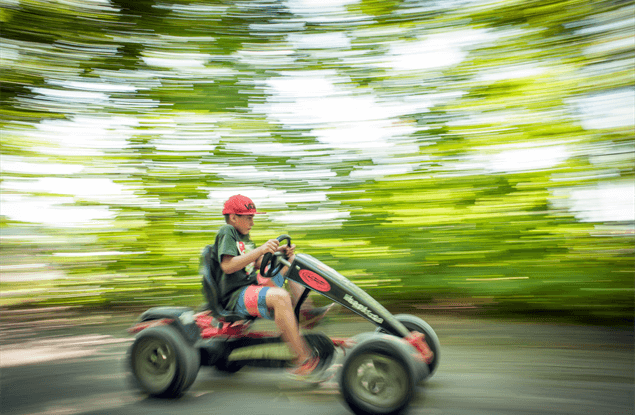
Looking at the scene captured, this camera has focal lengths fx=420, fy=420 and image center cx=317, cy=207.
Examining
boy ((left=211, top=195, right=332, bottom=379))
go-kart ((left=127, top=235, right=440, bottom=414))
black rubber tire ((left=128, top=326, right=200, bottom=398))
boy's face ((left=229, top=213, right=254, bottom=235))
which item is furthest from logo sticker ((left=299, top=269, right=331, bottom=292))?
black rubber tire ((left=128, top=326, right=200, bottom=398))

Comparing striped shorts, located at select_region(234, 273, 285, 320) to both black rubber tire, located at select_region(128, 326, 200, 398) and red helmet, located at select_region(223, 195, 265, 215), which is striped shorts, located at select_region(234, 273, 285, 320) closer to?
black rubber tire, located at select_region(128, 326, 200, 398)

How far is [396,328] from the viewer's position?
97.0 inches

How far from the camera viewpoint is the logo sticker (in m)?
2.51

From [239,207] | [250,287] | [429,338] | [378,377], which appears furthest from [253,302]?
[429,338]

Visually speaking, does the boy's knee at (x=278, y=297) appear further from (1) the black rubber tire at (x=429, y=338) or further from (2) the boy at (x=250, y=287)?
(1) the black rubber tire at (x=429, y=338)

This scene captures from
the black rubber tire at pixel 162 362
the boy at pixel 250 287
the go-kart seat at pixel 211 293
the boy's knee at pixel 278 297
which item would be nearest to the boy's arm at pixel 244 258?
the boy at pixel 250 287

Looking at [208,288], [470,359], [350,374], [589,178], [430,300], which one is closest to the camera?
[350,374]

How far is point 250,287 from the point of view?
2.66 meters

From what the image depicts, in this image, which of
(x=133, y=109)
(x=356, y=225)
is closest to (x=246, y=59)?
(x=133, y=109)

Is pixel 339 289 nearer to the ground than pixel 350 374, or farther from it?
farther from it

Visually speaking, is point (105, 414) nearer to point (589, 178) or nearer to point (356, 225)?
point (356, 225)

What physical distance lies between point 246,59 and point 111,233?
2825 millimetres

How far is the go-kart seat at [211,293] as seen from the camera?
264 cm

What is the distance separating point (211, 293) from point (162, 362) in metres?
0.50
